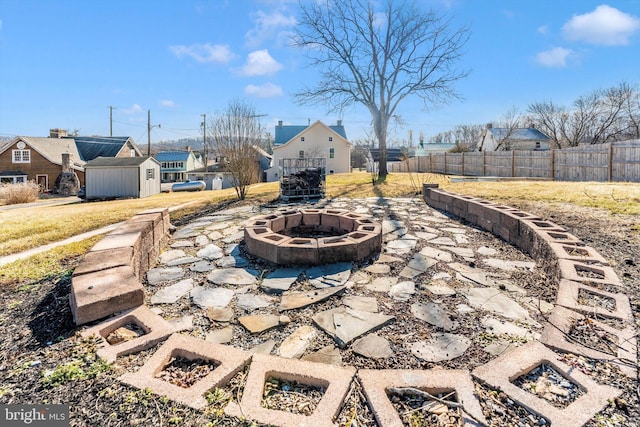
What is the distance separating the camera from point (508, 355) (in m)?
1.57

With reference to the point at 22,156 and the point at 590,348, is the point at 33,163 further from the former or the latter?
the point at 590,348

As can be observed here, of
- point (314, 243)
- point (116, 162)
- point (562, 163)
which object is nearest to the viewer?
point (314, 243)

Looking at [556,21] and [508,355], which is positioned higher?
[556,21]

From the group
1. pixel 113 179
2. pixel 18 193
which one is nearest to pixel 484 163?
pixel 113 179

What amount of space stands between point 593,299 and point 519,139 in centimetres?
3652

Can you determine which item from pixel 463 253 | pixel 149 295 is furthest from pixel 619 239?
pixel 149 295

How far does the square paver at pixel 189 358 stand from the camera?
1.29 metres

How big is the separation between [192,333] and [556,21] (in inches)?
641

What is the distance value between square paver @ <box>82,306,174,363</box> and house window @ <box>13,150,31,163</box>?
110 feet

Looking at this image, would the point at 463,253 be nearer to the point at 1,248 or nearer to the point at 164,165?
the point at 1,248

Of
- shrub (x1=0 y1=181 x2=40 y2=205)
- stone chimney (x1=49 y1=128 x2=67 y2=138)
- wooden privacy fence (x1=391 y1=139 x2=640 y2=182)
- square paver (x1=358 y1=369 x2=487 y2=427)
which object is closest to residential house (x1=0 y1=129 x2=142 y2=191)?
stone chimney (x1=49 y1=128 x2=67 y2=138)

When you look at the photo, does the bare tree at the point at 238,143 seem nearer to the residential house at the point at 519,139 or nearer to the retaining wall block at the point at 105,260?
the retaining wall block at the point at 105,260

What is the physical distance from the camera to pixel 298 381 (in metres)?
1.43

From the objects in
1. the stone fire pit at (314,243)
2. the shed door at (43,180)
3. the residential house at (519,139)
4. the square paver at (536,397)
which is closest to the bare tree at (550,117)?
the residential house at (519,139)
